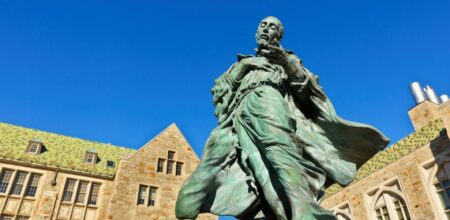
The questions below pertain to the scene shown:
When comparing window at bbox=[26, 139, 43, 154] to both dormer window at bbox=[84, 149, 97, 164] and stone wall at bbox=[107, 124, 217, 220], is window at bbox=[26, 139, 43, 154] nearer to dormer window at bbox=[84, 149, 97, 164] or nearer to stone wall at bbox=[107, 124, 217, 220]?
dormer window at bbox=[84, 149, 97, 164]

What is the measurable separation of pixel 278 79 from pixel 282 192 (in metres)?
1.26

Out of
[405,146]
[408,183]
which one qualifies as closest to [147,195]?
[408,183]

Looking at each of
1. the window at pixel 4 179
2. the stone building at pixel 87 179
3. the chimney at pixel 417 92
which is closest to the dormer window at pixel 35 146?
the stone building at pixel 87 179

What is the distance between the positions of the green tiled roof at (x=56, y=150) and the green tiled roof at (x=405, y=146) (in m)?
19.0

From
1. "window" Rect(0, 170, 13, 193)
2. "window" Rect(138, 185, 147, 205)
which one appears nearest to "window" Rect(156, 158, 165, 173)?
"window" Rect(138, 185, 147, 205)

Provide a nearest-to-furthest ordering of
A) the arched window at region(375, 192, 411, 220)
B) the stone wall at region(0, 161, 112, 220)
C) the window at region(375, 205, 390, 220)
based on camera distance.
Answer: the arched window at region(375, 192, 411, 220)
the stone wall at region(0, 161, 112, 220)
the window at region(375, 205, 390, 220)

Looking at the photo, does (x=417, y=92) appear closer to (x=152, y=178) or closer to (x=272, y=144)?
(x=152, y=178)

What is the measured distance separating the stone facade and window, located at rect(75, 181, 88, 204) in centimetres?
1903

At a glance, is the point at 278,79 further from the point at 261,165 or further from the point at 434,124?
the point at 434,124

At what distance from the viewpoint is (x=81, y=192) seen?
79.9ft

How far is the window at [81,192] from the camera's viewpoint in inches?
943

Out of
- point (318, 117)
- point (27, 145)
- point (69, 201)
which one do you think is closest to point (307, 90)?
point (318, 117)

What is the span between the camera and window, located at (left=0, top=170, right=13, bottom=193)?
22.2m

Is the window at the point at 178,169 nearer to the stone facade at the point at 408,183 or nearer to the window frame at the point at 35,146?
the window frame at the point at 35,146
